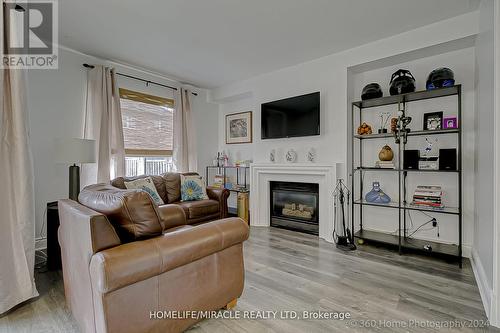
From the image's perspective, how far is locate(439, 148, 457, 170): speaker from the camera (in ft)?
9.14

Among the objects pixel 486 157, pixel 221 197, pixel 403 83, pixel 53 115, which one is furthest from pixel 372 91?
pixel 53 115

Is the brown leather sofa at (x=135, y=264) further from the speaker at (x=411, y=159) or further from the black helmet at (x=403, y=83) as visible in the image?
the black helmet at (x=403, y=83)

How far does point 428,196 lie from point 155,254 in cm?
304

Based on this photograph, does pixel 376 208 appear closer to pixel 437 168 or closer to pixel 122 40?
pixel 437 168

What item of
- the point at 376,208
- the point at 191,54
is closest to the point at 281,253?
the point at 376,208

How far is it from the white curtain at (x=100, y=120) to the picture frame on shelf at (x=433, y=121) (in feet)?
13.9

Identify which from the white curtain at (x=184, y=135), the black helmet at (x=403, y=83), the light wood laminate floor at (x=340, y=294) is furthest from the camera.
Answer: the white curtain at (x=184, y=135)

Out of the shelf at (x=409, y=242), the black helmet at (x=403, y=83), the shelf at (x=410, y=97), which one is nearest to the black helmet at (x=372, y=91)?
the shelf at (x=410, y=97)

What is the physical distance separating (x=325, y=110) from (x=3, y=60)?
352cm

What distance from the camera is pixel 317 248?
10.7 ft

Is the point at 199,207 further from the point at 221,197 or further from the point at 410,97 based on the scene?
the point at 410,97

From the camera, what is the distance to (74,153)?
2664 mm

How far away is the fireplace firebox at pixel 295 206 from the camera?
3.99 meters

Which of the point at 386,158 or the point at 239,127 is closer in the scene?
the point at 386,158
